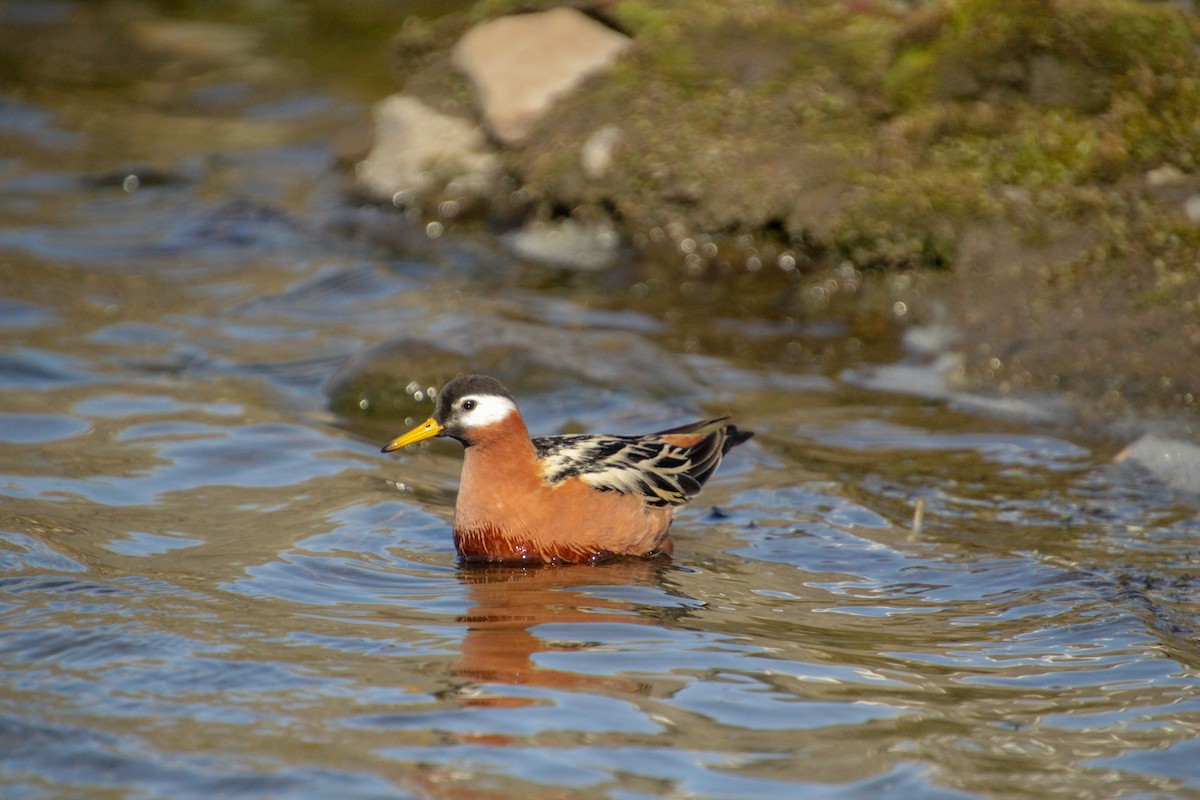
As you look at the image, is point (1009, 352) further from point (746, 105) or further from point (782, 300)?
point (746, 105)

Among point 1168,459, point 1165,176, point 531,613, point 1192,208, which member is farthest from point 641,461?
point 1165,176

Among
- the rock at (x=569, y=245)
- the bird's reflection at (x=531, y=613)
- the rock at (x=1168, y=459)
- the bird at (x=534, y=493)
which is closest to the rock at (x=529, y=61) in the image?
the rock at (x=569, y=245)

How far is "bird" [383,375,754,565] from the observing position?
696cm

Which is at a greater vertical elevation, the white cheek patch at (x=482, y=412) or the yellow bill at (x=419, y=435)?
the white cheek patch at (x=482, y=412)

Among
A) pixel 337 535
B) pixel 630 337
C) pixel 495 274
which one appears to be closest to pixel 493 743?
pixel 337 535

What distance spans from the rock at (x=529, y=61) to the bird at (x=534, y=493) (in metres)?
6.21

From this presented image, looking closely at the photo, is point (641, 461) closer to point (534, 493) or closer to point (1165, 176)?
point (534, 493)

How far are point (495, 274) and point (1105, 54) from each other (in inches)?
207

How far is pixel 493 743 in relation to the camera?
474 cm

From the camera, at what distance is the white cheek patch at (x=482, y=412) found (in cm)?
710

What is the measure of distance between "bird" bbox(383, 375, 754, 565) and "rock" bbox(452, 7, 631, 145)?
20.4 ft

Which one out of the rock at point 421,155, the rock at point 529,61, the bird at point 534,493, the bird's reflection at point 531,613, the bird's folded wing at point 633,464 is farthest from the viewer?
the rock at point 421,155

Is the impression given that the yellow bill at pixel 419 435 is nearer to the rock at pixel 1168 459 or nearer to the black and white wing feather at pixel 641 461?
the black and white wing feather at pixel 641 461

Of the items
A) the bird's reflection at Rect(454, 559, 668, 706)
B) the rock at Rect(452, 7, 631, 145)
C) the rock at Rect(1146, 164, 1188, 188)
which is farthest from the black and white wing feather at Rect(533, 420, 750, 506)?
the rock at Rect(452, 7, 631, 145)
